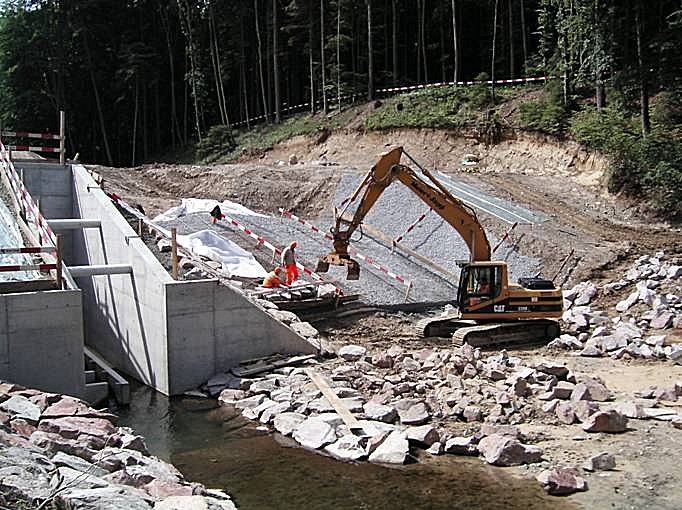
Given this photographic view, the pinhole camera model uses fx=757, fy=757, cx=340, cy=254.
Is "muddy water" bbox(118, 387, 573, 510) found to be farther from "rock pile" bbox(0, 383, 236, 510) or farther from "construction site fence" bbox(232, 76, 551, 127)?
"construction site fence" bbox(232, 76, 551, 127)

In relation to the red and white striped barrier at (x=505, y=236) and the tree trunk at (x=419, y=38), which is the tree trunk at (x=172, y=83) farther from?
the red and white striped barrier at (x=505, y=236)

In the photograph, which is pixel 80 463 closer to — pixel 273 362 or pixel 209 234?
pixel 273 362

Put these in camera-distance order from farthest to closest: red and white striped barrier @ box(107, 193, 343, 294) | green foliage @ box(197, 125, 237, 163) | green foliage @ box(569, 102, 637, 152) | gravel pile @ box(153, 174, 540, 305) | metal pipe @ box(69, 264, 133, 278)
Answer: green foliage @ box(197, 125, 237, 163) < green foliage @ box(569, 102, 637, 152) < gravel pile @ box(153, 174, 540, 305) < red and white striped barrier @ box(107, 193, 343, 294) < metal pipe @ box(69, 264, 133, 278)

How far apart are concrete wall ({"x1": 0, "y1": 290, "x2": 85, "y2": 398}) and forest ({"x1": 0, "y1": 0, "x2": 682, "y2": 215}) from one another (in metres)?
25.7

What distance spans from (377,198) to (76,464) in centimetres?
1055

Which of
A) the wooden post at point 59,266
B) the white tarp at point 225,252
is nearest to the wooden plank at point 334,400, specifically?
the wooden post at point 59,266

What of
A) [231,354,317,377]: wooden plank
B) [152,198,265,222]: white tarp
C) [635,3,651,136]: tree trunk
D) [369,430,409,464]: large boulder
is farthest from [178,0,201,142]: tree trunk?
[369,430,409,464]: large boulder

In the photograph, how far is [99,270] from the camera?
51.6 feet

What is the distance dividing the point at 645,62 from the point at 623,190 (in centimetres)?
449

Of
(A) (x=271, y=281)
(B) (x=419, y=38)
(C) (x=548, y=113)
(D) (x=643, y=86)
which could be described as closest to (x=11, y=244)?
(A) (x=271, y=281)

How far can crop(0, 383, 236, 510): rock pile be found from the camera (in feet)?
22.1

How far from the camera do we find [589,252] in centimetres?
2191

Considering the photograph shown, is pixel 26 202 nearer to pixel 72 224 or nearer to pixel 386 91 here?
pixel 72 224

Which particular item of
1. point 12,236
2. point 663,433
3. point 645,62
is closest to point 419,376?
point 663,433
